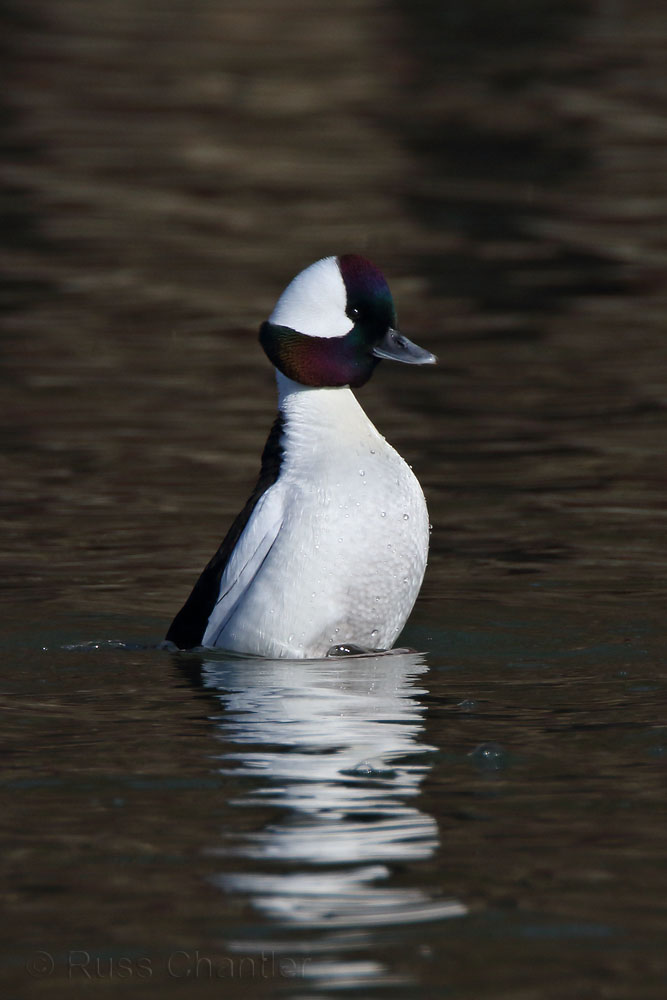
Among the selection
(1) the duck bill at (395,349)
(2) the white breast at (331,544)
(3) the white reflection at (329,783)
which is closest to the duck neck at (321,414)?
(2) the white breast at (331,544)

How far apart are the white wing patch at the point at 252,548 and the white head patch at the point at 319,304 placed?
1.93 ft

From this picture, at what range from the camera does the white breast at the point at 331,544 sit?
6.71 metres

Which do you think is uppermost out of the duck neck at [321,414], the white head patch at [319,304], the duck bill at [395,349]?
the white head patch at [319,304]

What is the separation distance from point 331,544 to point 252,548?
0.32 metres

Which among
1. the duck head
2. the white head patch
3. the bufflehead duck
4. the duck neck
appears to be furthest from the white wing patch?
the white head patch

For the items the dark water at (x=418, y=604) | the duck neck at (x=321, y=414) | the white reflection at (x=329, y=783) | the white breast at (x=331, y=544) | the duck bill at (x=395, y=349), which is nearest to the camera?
the dark water at (x=418, y=604)

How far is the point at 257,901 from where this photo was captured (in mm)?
4590

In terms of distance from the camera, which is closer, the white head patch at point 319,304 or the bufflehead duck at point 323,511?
the bufflehead duck at point 323,511

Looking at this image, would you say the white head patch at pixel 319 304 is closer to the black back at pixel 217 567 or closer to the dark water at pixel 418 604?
the black back at pixel 217 567

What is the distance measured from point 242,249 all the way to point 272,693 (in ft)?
36.9

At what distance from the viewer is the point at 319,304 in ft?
22.7

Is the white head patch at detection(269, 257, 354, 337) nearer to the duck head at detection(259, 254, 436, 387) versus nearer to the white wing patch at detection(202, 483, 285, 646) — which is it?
the duck head at detection(259, 254, 436, 387)

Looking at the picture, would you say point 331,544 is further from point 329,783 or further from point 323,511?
point 329,783

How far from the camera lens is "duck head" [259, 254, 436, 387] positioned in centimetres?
689
